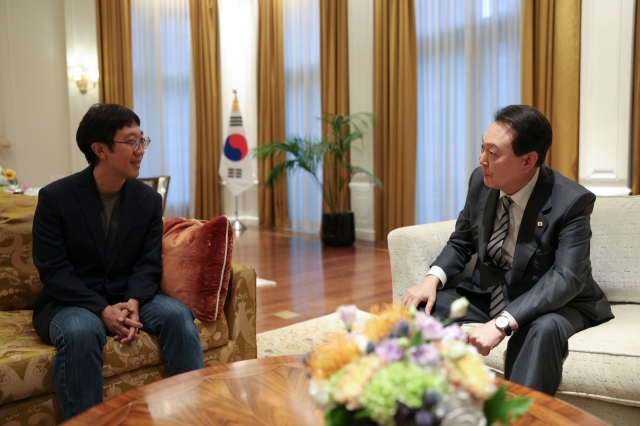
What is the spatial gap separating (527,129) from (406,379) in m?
1.36

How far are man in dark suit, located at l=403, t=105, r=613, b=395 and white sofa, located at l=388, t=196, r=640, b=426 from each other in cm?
6

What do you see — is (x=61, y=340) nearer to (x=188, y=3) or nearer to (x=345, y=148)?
(x=345, y=148)

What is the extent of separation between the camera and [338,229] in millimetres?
6496

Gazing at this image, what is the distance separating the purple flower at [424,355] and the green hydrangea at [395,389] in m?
0.01

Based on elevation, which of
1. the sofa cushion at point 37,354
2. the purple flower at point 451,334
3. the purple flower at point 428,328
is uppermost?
the purple flower at point 428,328

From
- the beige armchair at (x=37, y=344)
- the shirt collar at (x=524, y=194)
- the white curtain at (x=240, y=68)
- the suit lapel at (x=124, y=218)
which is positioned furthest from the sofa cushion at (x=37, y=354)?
the white curtain at (x=240, y=68)

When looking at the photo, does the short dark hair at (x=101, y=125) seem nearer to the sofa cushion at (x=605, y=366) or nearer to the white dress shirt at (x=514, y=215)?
the white dress shirt at (x=514, y=215)

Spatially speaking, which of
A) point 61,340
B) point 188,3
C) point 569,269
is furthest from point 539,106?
point 188,3

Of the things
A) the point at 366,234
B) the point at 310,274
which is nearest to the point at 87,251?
the point at 310,274

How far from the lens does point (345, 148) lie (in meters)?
6.57

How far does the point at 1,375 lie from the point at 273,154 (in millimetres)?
6398

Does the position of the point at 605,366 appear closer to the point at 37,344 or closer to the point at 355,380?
the point at 355,380

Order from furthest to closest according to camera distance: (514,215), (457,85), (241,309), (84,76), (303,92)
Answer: (303,92)
(84,76)
(457,85)
(241,309)
(514,215)

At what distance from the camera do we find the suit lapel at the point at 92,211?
2.11m
